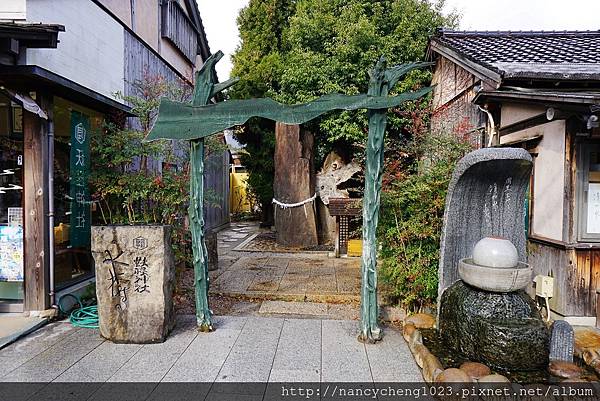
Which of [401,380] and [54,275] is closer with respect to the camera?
[401,380]

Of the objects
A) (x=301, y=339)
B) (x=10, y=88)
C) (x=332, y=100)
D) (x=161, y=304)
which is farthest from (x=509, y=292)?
(x=10, y=88)

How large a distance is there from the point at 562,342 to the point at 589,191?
8.66 feet

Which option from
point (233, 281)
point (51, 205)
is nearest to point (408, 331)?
point (233, 281)

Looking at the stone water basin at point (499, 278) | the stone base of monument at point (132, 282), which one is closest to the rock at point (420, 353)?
the stone water basin at point (499, 278)

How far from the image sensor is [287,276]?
8281 mm

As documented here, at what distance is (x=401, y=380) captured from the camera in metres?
4.05

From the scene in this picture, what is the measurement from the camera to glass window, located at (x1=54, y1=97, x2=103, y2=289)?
6168 mm

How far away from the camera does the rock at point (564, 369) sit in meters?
3.91

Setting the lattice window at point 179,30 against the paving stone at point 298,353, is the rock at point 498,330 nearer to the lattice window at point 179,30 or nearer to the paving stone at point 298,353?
the paving stone at point 298,353

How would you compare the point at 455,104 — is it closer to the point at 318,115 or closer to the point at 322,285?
the point at 322,285

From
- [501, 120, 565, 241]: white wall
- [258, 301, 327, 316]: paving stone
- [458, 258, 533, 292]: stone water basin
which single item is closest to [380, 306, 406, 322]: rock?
[258, 301, 327, 316]: paving stone

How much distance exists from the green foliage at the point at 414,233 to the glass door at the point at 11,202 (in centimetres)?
542

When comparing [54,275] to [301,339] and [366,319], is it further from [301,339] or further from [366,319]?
[366,319]

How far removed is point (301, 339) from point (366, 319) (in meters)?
0.88
